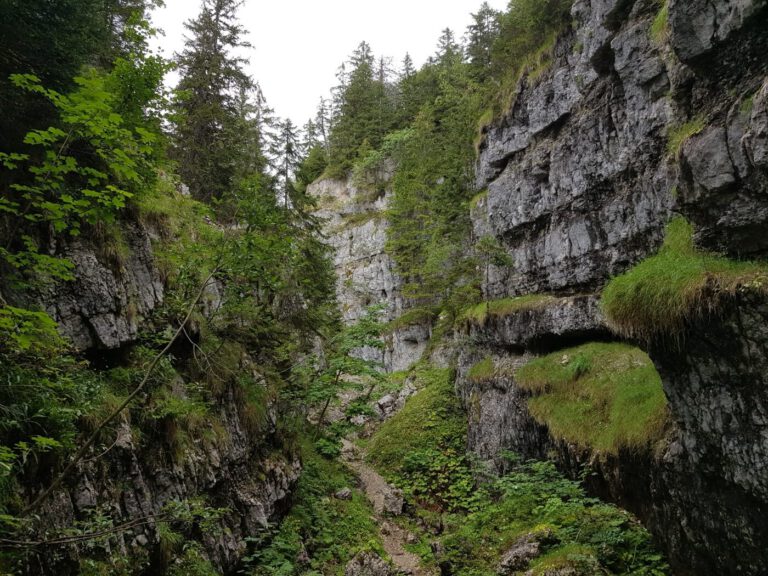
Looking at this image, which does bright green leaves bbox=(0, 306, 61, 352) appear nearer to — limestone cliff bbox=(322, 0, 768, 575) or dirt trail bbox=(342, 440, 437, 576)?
limestone cliff bbox=(322, 0, 768, 575)

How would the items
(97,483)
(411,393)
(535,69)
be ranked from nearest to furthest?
(97,483)
(535,69)
(411,393)

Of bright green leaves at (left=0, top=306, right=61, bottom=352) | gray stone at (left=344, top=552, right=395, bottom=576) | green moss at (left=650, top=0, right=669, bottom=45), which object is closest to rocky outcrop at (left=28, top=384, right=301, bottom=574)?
bright green leaves at (left=0, top=306, right=61, bottom=352)

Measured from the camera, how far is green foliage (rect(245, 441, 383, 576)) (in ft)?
26.6

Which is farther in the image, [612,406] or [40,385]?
[612,406]

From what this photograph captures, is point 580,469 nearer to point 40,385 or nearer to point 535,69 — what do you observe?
point 40,385

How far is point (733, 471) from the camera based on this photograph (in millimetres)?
5621

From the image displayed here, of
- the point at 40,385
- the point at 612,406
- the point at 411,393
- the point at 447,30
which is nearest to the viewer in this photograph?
the point at 40,385

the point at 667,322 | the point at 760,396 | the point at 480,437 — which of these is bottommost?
the point at 480,437

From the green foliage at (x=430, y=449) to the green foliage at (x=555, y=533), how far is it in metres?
3.54

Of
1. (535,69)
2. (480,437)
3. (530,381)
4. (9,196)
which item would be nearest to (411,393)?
(480,437)

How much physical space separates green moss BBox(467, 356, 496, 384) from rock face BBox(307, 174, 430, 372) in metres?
11.6

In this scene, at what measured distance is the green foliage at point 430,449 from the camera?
1518cm

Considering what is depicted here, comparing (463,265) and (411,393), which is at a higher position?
(463,265)

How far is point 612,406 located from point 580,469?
1702 millimetres
